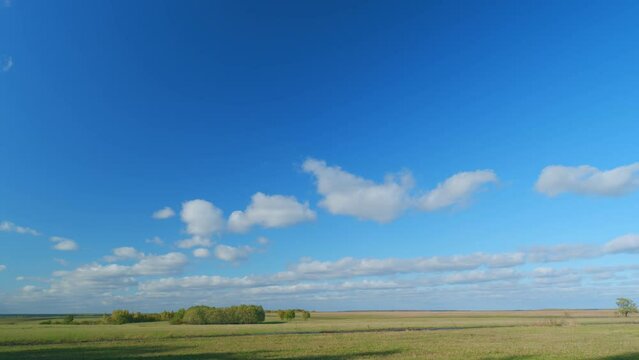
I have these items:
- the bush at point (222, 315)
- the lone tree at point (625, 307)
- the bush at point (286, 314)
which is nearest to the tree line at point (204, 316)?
the bush at point (222, 315)

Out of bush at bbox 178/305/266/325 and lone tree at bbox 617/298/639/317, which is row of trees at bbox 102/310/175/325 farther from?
lone tree at bbox 617/298/639/317

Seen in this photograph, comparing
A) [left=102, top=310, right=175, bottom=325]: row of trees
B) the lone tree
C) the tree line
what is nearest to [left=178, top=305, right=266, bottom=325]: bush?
the tree line

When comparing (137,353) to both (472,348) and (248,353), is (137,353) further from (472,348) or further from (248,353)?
(472,348)

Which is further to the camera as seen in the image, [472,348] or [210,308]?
[210,308]

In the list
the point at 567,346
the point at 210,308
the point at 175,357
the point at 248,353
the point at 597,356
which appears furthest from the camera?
the point at 210,308

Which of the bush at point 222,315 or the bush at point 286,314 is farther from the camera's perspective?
the bush at point 286,314

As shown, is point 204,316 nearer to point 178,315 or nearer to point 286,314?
point 178,315

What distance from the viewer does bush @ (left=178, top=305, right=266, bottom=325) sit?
133 meters

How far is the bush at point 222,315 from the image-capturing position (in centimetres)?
13338

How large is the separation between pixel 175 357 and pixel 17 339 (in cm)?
3708

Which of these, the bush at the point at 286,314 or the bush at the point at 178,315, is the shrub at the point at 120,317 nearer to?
the bush at the point at 178,315

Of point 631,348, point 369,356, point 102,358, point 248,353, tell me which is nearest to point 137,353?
point 102,358

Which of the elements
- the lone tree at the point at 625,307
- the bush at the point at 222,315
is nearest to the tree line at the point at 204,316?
the bush at the point at 222,315

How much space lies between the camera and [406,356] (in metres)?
39.5
